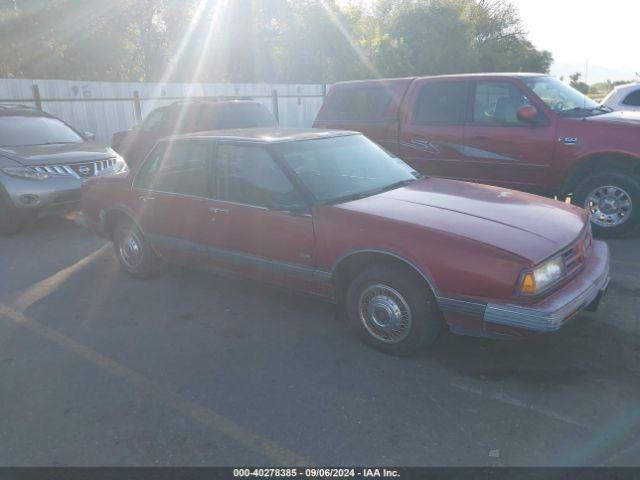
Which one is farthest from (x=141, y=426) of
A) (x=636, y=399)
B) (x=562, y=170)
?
(x=562, y=170)

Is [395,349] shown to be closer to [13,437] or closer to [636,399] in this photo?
[636,399]

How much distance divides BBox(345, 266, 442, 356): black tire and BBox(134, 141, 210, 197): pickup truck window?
Result: 1.79 metres

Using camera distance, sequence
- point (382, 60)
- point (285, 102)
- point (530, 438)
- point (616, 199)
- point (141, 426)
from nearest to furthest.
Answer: point (530, 438) < point (141, 426) < point (616, 199) < point (285, 102) < point (382, 60)

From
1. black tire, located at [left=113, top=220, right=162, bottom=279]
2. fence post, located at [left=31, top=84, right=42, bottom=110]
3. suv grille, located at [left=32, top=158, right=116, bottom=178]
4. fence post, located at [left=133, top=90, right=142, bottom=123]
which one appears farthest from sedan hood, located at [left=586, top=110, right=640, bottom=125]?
fence post, located at [left=133, top=90, right=142, bottom=123]

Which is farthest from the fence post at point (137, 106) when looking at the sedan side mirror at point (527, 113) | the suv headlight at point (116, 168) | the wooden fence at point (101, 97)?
the sedan side mirror at point (527, 113)

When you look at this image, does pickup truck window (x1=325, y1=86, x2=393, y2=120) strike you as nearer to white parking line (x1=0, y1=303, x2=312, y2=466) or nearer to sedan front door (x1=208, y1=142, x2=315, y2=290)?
sedan front door (x1=208, y1=142, x2=315, y2=290)

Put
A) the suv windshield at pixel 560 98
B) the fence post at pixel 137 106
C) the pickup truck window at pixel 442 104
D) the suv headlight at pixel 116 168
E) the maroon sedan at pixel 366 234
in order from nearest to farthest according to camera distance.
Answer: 1. the maroon sedan at pixel 366 234
2. the suv windshield at pixel 560 98
3. the pickup truck window at pixel 442 104
4. the suv headlight at pixel 116 168
5. the fence post at pixel 137 106

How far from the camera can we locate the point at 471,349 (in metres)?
3.82

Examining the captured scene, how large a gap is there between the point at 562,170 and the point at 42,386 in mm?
5855

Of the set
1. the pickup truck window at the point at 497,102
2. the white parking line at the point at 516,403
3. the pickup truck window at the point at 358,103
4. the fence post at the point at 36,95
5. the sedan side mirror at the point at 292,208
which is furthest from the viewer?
the fence post at the point at 36,95

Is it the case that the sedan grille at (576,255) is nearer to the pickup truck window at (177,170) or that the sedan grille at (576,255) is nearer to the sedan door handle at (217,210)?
the sedan door handle at (217,210)

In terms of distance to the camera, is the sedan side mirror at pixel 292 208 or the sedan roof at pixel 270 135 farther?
the sedan roof at pixel 270 135

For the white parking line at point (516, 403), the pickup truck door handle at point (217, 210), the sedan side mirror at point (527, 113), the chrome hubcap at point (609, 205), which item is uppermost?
the sedan side mirror at point (527, 113)

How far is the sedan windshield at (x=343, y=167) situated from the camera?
411cm
